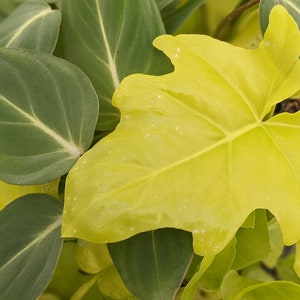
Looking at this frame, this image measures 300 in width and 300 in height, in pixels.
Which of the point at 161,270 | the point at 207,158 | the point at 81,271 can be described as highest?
the point at 207,158

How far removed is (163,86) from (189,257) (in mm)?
147

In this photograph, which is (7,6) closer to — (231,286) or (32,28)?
(32,28)

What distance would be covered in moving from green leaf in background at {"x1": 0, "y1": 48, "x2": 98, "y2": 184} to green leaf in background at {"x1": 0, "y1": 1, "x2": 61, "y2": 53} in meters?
0.04

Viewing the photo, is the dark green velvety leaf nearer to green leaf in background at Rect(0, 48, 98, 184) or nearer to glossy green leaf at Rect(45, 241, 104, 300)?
green leaf in background at Rect(0, 48, 98, 184)

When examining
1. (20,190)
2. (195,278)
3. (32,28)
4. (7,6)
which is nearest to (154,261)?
(195,278)

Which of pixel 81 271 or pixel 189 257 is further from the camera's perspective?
pixel 81 271

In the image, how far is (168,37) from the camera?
49 cm

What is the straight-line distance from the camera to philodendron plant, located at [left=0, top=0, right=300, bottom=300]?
442 mm

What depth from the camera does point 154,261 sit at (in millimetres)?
503

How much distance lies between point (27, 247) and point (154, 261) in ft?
0.37

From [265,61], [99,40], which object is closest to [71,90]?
[99,40]

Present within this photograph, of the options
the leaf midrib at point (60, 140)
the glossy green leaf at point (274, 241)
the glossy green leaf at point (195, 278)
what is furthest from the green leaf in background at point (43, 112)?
the glossy green leaf at point (274, 241)

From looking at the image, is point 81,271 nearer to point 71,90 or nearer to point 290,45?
point 71,90

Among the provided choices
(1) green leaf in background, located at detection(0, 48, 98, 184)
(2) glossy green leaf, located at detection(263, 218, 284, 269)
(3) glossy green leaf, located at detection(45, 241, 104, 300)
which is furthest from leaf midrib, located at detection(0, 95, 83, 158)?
(2) glossy green leaf, located at detection(263, 218, 284, 269)
